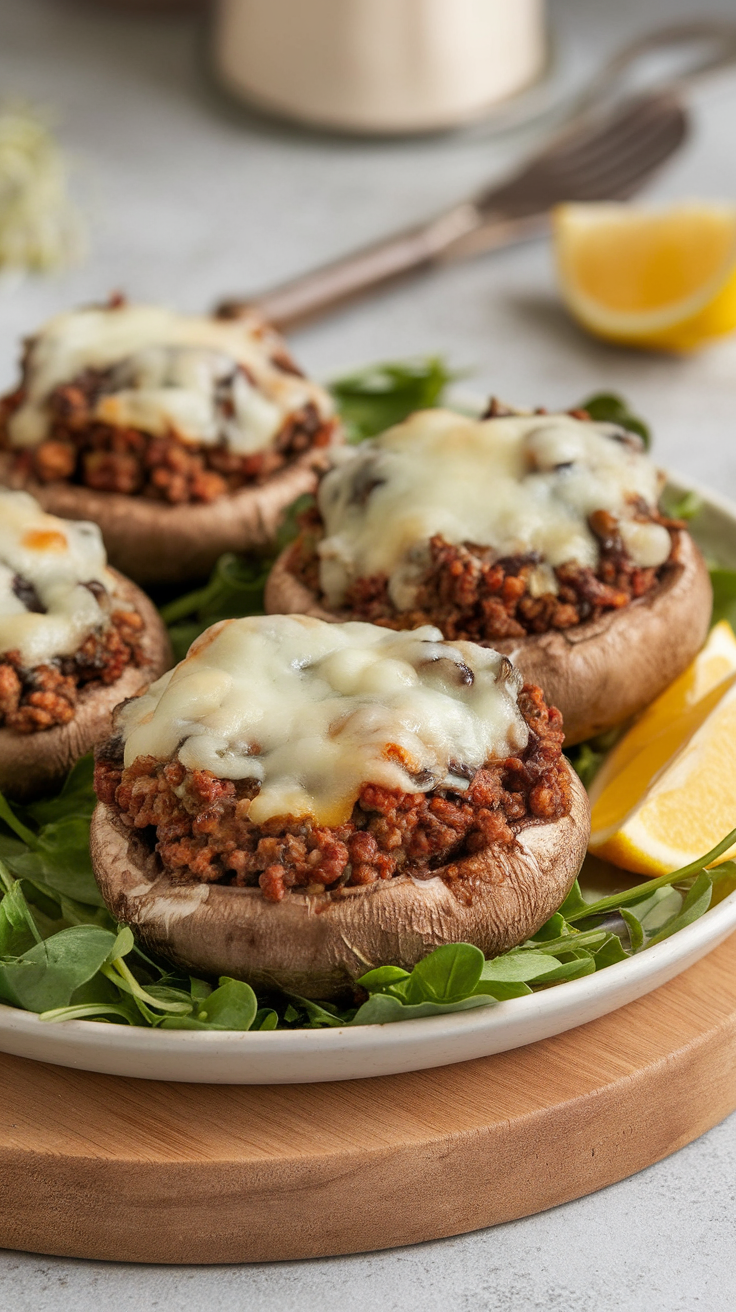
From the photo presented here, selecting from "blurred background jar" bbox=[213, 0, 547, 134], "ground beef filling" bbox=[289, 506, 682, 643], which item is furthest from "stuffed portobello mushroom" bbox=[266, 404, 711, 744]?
"blurred background jar" bbox=[213, 0, 547, 134]

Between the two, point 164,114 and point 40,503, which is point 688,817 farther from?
point 164,114

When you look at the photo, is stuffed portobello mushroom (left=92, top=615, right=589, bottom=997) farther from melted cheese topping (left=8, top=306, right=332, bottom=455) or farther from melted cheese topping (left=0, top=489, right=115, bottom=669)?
melted cheese topping (left=8, top=306, right=332, bottom=455)

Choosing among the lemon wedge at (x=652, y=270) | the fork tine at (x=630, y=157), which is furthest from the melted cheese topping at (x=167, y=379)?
the fork tine at (x=630, y=157)

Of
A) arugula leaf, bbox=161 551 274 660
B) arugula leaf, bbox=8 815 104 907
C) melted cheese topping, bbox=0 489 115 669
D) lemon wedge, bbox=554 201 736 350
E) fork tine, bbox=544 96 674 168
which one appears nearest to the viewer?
arugula leaf, bbox=8 815 104 907

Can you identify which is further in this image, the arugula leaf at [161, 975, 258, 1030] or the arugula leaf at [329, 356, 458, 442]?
the arugula leaf at [329, 356, 458, 442]

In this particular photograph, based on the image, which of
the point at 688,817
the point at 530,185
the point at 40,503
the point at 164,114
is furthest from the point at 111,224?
the point at 688,817

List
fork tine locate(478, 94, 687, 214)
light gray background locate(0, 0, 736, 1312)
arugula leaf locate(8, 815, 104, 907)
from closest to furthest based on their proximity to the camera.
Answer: light gray background locate(0, 0, 736, 1312)
arugula leaf locate(8, 815, 104, 907)
fork tine locate(478, 94, 687, 214)
